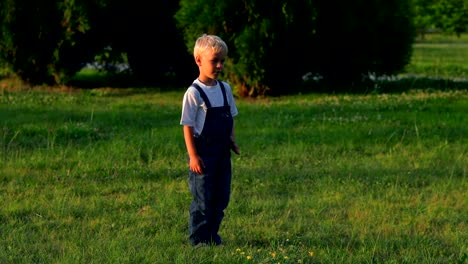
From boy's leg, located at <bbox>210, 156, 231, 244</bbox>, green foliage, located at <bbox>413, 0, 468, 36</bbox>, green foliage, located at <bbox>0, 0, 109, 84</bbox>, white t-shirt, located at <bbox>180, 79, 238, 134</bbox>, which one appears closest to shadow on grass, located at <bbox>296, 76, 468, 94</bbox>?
green foliage, located at <bbox>0, 0, 109, 84</bbox>

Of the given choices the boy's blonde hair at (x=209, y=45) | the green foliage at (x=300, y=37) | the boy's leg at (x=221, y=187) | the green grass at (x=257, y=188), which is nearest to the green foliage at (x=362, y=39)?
the green foliage at (x=300, y=37)

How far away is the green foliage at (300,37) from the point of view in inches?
688

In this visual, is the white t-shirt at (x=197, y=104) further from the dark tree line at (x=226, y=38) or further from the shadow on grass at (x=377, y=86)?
the shadow on grass at (x=377, y=86)

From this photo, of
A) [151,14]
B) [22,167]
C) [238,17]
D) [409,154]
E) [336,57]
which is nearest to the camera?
[22,167]

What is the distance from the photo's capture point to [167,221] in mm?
7266

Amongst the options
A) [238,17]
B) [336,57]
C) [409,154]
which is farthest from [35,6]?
[409,154]

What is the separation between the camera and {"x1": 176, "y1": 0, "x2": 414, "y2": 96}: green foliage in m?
17.5

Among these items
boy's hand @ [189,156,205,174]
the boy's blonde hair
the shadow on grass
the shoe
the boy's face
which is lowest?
the shadow on grass

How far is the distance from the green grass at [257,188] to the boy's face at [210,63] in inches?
46.2

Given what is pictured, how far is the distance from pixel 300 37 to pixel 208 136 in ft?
38.6

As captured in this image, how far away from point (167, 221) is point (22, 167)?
2847 mm

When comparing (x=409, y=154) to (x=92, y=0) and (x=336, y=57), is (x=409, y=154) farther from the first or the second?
(x=92, y=0)

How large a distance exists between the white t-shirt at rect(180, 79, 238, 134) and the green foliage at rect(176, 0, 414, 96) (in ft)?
36.5

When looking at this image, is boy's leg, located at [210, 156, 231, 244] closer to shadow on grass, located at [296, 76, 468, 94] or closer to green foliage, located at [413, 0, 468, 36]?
shadow on grass, located at [296, 76, 468, 94]
